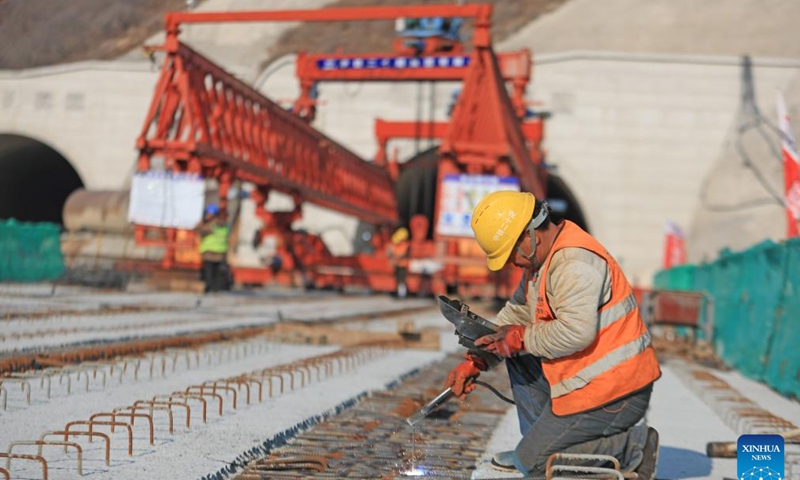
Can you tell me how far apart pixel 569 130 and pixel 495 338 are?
30.8 m

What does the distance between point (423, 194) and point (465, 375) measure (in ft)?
121

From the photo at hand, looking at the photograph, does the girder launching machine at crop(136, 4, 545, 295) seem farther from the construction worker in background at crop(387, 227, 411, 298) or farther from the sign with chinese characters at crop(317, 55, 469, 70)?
the construction worker in background at crop(387, 227, 411, 298)

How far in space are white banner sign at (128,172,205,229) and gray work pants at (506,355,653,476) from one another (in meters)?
13.1

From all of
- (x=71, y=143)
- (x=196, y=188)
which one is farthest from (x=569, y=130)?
(x=196, y=188)

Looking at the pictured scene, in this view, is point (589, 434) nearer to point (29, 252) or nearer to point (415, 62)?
point (29, 252)

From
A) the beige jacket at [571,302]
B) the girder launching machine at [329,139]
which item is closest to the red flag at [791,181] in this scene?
the beige jacket at [571,302]

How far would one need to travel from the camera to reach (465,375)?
4.26 m

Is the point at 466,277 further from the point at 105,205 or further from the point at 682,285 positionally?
the point at 105,205

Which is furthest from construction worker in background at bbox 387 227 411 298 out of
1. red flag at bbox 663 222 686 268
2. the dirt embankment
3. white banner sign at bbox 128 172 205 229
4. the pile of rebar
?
the pile of rebar

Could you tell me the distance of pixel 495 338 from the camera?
4.07 metres

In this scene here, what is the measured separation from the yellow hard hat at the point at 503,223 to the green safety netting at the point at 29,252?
56.5 ft

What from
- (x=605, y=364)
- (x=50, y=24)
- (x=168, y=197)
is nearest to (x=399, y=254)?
(x=168, y=197)

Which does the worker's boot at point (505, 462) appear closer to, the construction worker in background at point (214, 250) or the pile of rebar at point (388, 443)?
the pile of rebar at point (388, 443)

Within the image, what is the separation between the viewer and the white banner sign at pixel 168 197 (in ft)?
54.7
